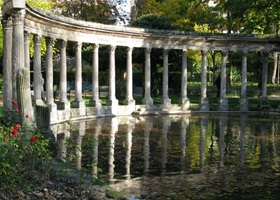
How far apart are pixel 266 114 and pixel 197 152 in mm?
24672

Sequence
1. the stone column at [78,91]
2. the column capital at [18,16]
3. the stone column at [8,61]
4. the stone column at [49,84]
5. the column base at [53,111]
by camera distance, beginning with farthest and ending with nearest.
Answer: the stone column at [78,91]
the stone column at [49,84]
the column base at [53,111]
the stone column at [8,61]
the column capital at [18,16]

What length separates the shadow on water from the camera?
13234 mm

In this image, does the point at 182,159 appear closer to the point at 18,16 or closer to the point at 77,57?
the point at 18,16

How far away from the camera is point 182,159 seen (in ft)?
59.8

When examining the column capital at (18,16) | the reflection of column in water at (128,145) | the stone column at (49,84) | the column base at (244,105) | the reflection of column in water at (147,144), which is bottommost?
the reflection of column in water at (147,144)

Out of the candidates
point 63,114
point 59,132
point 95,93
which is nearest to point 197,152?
point 59,132

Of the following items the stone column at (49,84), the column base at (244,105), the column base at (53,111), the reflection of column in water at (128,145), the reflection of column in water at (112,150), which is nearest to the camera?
the reflection of column in water at (112,150)

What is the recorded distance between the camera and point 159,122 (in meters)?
33.7

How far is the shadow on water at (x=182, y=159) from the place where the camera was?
13.2 meters

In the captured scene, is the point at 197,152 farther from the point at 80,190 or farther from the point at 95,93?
the point at 95,93

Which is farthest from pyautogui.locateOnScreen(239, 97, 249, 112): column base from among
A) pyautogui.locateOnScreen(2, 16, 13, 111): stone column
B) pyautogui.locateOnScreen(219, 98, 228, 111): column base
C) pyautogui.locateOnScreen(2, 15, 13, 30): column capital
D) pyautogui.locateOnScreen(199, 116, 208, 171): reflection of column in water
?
pyautogui.locateOnScreen(2, 15, 13, 30): column capital

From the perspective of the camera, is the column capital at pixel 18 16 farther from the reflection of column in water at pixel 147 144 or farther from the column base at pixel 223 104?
the column base at pixel 223 104

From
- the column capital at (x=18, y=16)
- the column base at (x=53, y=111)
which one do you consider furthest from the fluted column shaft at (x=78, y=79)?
the column capital at (x=18, y=16)

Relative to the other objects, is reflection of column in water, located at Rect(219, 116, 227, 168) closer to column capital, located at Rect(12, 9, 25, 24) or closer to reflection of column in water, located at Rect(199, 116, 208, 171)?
reflection of column in water, located at Rect(199, 116, 208, 171)
